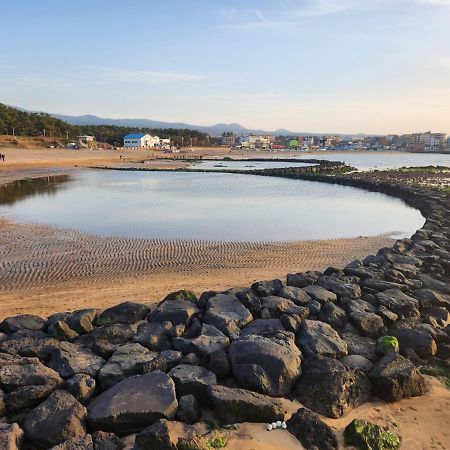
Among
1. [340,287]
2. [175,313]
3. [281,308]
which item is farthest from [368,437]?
[340,287]

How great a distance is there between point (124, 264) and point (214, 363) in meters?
8.24

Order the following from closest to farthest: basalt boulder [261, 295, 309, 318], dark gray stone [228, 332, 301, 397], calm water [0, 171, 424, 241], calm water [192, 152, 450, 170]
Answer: dark gray stone [228, 332, 301, 397] → basalt boulder [261, 295, 309, 318] → calm water [0, 171, 424, 241] → calm water [192, 152, 450, 170]

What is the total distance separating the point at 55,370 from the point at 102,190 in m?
31.6

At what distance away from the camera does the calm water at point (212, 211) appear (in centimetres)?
1973

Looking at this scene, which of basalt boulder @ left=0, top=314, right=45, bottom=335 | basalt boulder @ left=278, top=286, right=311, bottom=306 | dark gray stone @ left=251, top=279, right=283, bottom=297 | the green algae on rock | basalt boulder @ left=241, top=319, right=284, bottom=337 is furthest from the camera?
dark gray stone @ left=251, top=279, right=283, bottom=297

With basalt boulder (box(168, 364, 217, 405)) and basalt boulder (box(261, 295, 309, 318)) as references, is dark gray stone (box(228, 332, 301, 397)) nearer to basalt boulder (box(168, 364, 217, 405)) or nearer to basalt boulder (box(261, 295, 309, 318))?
basalt boulder (box(168, 364, 217, 405))

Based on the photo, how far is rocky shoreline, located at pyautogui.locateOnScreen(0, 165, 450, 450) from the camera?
4.82 m

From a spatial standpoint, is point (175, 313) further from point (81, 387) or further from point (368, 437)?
point (368, 437)

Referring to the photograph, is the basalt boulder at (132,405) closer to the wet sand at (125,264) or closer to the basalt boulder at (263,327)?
the basalt boulder at (263,327)

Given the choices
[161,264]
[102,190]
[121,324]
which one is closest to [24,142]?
[102,190]

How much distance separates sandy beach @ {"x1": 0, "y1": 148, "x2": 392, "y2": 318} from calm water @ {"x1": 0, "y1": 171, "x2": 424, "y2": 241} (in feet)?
6.02

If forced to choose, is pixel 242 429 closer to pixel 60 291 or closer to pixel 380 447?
pixel 380 447

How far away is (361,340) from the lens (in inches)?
291

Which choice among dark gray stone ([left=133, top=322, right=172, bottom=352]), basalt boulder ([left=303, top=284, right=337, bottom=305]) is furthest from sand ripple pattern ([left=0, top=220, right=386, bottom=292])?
dark gray stone ([left=133, top=322, right=172, bottom=352])
